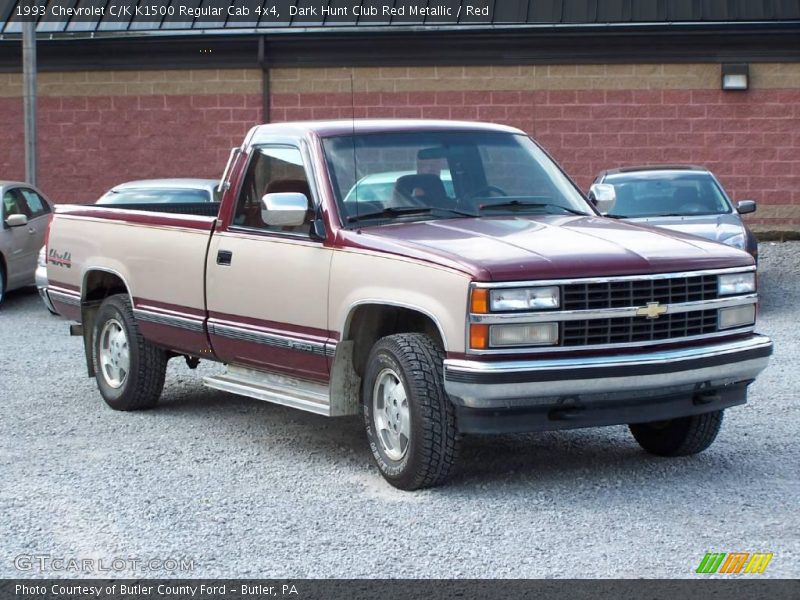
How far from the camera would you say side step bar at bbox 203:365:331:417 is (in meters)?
7.56

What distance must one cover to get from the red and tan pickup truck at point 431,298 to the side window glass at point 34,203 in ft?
28.8

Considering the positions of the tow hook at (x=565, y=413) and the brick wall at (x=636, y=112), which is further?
the brick wall at (x=636, y=112)

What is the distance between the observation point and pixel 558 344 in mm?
6527

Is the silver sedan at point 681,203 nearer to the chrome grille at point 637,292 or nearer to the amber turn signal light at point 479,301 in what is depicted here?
the chrome grille at point 637,292

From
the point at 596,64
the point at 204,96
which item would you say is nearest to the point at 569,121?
the point at 596,64

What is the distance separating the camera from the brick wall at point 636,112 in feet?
69.1

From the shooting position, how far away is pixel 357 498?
6.84m

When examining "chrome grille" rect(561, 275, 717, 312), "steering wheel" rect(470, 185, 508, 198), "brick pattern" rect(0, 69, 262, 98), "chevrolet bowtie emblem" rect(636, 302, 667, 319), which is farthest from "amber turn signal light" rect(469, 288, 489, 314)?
"brick pattern" rect(0, 69, 262, 98)

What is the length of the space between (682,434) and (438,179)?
77.7 inches

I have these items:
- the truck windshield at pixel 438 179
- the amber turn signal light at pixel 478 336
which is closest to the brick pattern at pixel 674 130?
the truck windshield at pixel 438 179

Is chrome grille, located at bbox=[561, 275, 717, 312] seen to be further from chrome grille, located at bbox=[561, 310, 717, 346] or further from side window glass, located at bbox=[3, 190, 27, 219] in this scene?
side window glass, located at bbox=[3, 190, 27, 219]

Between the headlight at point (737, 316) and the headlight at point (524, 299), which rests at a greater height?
the headlight at point (524, 299)

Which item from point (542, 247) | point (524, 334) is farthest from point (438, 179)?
point (524, 334)

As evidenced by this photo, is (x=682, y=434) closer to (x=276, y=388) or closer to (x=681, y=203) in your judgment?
(x=276, y=388)
